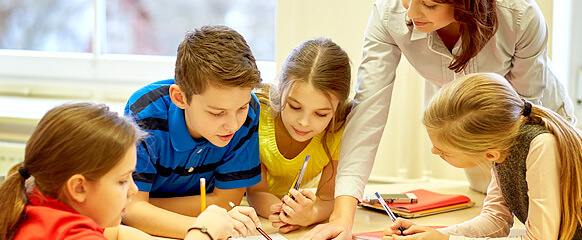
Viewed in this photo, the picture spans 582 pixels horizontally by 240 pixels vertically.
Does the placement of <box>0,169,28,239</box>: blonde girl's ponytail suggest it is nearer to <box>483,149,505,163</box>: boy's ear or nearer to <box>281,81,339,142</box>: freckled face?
<box>281,81,339,142</box>: freckled face

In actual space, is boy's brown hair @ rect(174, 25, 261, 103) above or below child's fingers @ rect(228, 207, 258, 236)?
above

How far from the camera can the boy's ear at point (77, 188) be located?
1061 millimetres

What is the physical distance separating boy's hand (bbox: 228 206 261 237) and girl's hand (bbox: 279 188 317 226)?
0.19 meters

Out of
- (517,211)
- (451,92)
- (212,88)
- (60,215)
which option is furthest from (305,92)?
(60,215)

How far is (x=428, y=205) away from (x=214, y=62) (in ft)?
2.41

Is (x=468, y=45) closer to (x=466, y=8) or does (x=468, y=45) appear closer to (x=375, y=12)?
(x=466, y=8)

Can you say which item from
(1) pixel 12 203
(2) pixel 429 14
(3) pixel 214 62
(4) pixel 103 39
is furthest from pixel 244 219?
(4) pixel 103 39

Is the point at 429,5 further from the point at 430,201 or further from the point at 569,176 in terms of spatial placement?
the point at 430,201

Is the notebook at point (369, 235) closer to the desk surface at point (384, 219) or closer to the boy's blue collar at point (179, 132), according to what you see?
the desk surface at point (384, 219)

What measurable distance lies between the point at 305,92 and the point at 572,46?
1.27 metres

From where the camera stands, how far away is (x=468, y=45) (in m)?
1.57

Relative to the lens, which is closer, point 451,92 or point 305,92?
point 451,92

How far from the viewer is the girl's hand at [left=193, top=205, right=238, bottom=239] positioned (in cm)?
122

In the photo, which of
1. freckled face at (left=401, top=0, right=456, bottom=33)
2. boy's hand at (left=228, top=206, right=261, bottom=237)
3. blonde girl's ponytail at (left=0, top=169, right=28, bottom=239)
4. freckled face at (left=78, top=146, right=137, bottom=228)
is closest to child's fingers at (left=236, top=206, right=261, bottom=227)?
boy's hand at (left=228, top=206, right=261, bottom=237)
